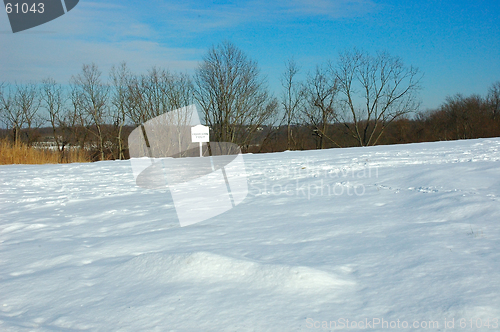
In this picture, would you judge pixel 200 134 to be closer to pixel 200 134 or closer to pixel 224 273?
pixel 200 134

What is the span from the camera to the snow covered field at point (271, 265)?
61.8 inches

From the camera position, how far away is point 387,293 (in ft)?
5.55

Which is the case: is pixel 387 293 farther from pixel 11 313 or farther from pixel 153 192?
pixel 153 192

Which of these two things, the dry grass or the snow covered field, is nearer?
the snow covered field

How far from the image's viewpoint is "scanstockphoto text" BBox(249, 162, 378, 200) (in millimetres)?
4565

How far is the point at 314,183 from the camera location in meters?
5.32
